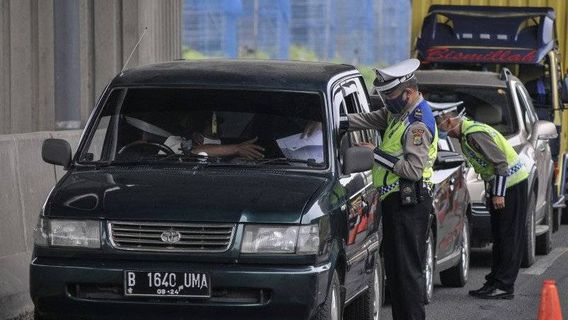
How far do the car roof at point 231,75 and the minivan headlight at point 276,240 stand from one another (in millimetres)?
1468

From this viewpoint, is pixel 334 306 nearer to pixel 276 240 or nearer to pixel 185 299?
pixel 276 240

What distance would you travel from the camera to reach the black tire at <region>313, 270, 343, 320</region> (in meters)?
8.23

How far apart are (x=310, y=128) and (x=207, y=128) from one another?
619 millimetres

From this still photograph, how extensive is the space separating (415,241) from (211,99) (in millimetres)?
1518

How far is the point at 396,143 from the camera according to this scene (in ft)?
31.2

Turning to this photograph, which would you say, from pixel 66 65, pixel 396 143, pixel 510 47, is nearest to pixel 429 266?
pixel 396 143

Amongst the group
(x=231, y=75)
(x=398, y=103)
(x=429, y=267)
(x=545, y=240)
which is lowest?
(x=545, y=240)

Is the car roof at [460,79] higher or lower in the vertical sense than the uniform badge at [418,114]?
lower

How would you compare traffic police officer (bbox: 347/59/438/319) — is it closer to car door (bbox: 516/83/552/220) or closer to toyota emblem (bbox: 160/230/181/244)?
toyota emblem (bbox: 160/230/181/244)

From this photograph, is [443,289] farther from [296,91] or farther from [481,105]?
[296,91]

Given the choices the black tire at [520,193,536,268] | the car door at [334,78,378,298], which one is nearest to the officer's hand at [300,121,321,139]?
the car door at [334,78,378,298]

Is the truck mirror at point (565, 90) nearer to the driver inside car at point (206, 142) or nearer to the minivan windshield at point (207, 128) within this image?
the minivan windshield at point (207, 128)

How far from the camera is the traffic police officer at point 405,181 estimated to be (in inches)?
369

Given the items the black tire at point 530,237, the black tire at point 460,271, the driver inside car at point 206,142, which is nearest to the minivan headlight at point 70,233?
the driver inside car at point 206,142
